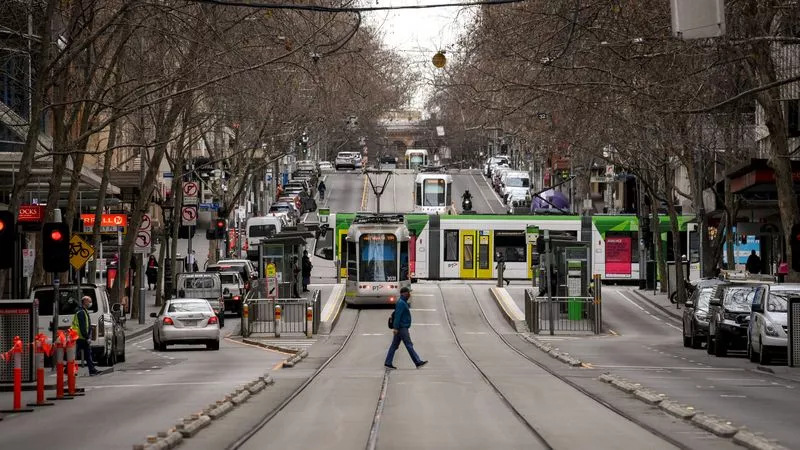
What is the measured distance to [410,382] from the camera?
25844 millimetres

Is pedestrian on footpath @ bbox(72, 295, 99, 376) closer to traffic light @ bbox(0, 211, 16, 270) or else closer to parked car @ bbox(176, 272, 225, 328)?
traffic light @ bbox(0, 211, 16, 270)

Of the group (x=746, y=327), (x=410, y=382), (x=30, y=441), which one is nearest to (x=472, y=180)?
(x=746, y=327)

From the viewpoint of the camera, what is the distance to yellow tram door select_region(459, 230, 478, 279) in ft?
220

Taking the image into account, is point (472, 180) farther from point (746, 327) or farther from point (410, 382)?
point (410, 382)

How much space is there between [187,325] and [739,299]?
1423 cm

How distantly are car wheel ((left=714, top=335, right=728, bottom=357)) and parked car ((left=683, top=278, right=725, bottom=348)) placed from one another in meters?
2.38

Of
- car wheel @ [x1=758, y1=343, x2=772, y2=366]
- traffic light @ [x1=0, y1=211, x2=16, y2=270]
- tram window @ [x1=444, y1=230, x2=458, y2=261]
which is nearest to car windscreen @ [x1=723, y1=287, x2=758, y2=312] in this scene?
car wheel @ [x1=758, y1=343, x2=772, y2=366]

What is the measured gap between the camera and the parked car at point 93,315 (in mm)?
32062

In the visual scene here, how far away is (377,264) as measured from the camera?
53875 mm

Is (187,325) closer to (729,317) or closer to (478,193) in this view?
(729,317)

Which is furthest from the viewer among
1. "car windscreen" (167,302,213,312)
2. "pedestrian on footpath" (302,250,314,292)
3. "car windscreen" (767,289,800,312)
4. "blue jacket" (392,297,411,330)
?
"pedestrian on footpath" (302,250,314,292)

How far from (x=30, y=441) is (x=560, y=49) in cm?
1605

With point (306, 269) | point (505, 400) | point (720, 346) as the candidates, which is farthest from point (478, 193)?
point (505, 400)

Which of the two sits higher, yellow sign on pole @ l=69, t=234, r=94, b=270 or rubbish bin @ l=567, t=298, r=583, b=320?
yellow sign on pole @ l=69, t=234, r=94, b=270
